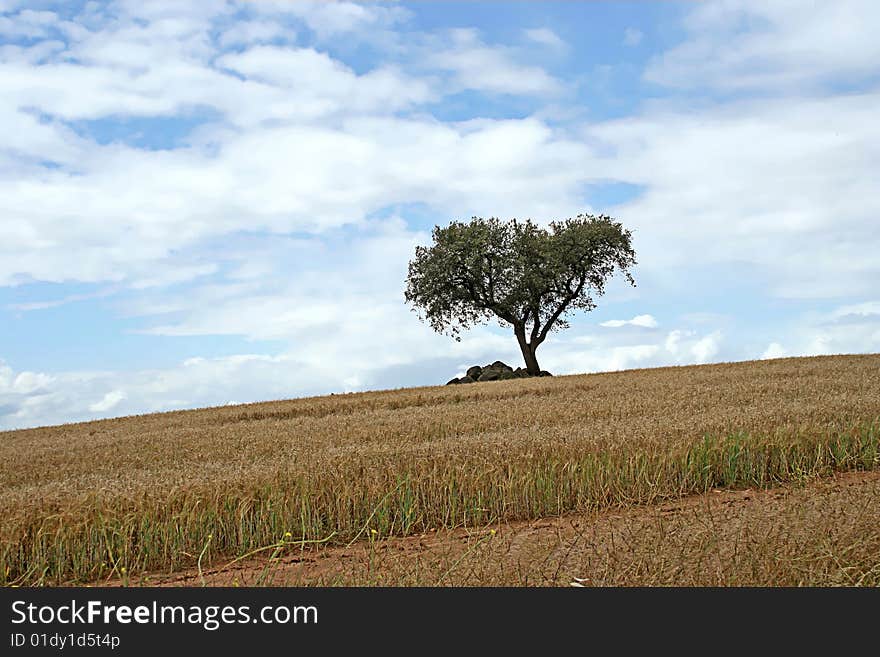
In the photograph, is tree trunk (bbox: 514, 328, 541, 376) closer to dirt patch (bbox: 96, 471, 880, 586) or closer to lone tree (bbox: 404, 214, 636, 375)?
lone tree (bbox: 404, 214, 636, 375)

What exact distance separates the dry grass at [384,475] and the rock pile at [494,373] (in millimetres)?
24014

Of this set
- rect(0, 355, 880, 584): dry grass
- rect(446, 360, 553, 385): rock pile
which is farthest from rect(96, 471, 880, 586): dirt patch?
rect(446, 360, 553, 385): rock pile

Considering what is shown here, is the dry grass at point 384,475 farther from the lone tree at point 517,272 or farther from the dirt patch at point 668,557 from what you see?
the lone tree at point 517,272

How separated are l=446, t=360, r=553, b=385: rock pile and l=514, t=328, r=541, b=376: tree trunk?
1.75ft

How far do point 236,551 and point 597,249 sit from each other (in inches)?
1430

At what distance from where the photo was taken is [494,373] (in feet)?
130

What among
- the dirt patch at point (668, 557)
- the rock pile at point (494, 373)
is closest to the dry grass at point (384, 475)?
the dirt patch at point (668, 557)

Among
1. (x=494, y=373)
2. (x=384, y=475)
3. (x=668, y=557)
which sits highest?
(x=494, y=373)

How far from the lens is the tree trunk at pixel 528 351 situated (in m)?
40.8

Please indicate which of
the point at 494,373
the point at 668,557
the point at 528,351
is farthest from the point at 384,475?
the point at 528,351

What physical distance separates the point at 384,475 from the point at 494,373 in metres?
31.1

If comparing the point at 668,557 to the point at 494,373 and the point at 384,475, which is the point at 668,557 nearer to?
the point at 384,475

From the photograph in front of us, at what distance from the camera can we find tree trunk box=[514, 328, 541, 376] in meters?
40.8

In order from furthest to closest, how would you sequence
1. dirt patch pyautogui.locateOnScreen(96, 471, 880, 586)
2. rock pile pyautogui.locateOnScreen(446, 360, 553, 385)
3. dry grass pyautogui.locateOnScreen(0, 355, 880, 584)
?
1. rock pile pyautogui.locateOnScreen(446, 360, 553, 385)
2. dry grass pyautogui.locateOnScreen(0, 355, 880, 584)
3. dirt patch pyautogui.locateOnScreen(96, 471, 880, 586)
